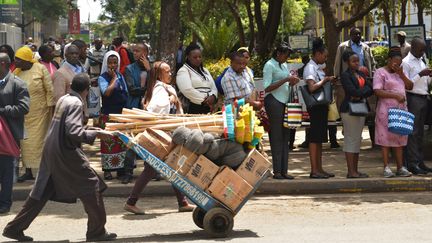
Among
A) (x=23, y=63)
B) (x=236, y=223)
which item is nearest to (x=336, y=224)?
(x=236, y=223)

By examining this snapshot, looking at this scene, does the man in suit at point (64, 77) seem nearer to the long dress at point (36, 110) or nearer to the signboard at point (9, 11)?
the long dress at point (36, 110)

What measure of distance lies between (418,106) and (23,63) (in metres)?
5.18

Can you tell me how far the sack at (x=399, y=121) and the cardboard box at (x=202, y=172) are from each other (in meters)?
3.90

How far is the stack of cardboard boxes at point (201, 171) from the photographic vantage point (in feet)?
27.0

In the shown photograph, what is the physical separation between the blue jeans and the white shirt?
210 inches

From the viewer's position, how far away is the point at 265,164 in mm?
8406

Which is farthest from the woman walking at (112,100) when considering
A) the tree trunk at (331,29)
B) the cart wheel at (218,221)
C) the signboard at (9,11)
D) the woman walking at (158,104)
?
the signboard at (9,11)

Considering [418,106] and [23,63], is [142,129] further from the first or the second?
[418,106]

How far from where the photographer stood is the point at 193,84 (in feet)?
35.3

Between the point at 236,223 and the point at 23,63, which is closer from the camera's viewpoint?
the point at 236,223

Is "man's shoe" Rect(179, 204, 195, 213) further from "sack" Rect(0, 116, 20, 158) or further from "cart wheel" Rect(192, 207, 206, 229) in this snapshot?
"sack" Rect(0, 116, 20, 158)

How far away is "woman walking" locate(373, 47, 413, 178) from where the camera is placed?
455 inches

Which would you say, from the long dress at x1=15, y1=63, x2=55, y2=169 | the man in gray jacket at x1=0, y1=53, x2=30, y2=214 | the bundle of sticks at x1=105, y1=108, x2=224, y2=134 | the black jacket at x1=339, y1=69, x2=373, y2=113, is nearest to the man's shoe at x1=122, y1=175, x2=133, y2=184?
the long dress at x1=15, y1=63, x2=55, y2=169

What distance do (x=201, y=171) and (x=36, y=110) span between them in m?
3.98
